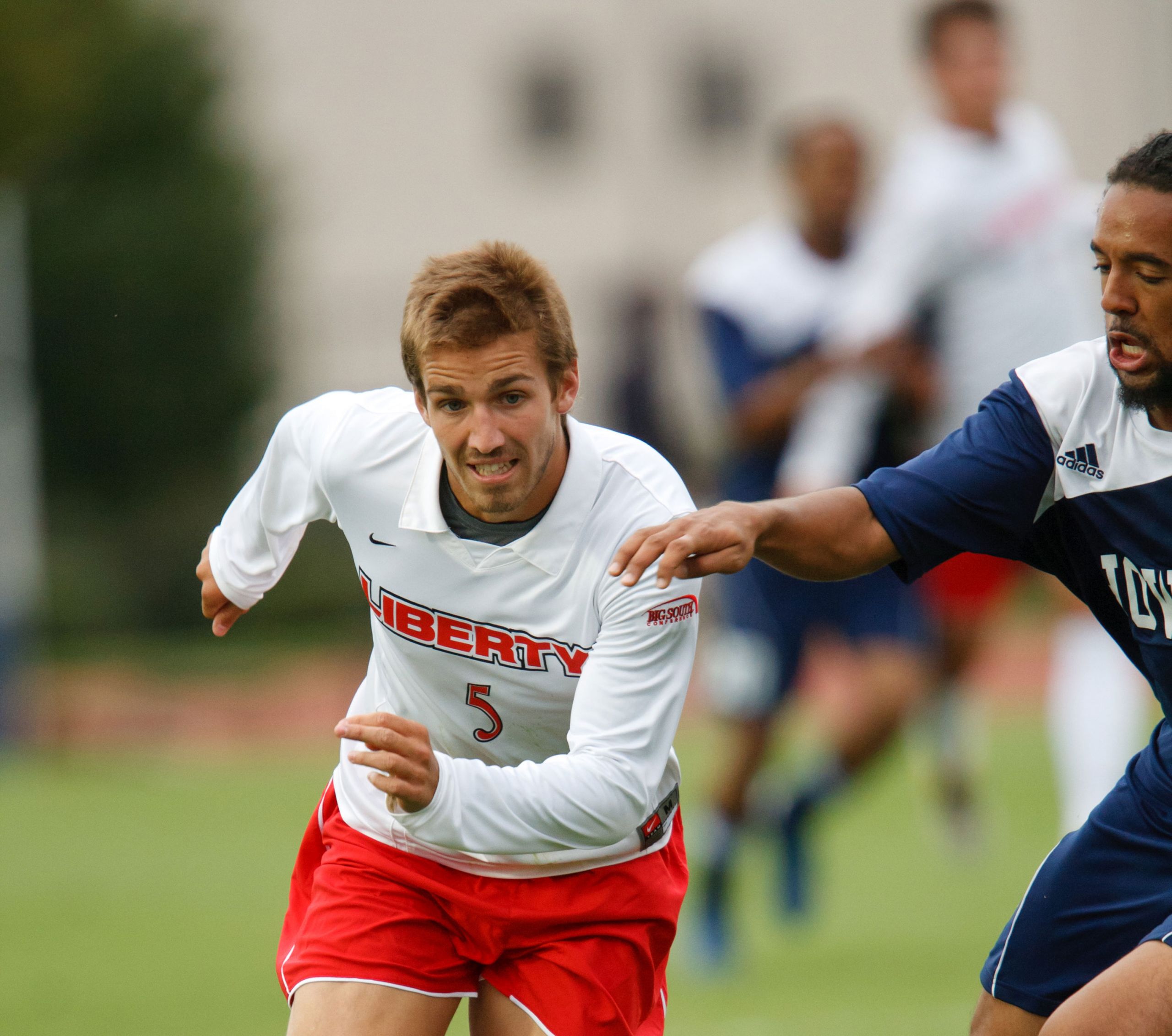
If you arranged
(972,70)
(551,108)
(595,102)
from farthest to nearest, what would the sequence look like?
1. (595,102)
2. (551,108)
3. (972,70)

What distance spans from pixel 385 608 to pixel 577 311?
738 inches

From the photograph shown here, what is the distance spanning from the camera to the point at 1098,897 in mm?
3416

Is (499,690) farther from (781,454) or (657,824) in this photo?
(781,454)

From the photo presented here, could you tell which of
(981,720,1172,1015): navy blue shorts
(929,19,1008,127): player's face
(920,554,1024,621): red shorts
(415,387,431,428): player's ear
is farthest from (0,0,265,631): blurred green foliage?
(981,720,1172,1015): navy blue shorts

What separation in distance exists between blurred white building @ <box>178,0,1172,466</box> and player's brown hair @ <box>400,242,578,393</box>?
21.4m

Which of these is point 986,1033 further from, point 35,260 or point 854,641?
point 35,260

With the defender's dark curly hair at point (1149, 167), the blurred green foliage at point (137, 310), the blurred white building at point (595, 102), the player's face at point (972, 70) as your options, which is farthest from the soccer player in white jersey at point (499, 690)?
the blurred white building at point (595, 102)

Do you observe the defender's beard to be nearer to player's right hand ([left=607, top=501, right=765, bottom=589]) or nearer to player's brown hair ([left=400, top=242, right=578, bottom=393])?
player's right hand ([left=607, top=501, right=765, bottom=589])

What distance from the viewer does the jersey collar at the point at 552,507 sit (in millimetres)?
3490

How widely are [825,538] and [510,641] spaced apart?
0.65 meters

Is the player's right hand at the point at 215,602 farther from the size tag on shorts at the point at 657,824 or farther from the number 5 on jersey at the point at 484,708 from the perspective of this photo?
the size tag on shorts at the point at 657,824

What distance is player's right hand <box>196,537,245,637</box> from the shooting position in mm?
3928

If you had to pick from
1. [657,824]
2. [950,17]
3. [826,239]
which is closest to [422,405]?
[657,824]

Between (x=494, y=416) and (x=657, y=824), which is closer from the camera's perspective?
(x=494, y=416)
